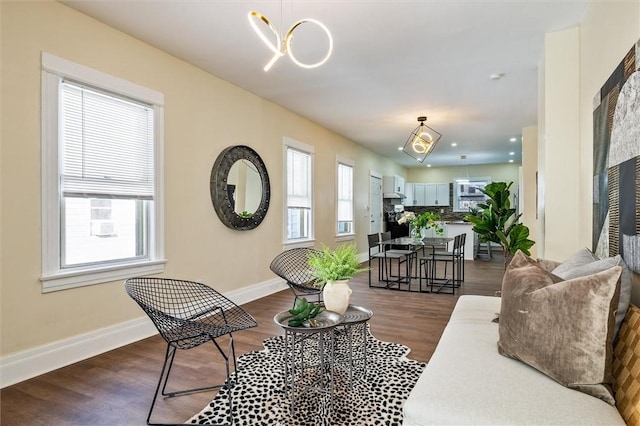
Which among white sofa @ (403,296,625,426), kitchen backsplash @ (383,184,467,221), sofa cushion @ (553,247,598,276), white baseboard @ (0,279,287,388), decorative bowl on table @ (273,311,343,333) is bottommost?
white baseboard @ (0,279,287,388)

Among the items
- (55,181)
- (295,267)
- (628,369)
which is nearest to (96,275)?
(55,181)

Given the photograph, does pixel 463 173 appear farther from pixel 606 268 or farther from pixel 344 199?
pixel 606 268

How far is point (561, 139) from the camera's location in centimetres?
312

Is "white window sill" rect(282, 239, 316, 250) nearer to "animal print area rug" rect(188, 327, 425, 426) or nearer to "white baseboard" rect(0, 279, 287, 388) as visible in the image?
"white baseboard" rect(0, 279, 287, 388)

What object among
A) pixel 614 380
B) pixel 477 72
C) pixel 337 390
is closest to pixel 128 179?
pixel 337 390

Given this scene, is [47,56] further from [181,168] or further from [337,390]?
[337,390]

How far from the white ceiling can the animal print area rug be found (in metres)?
2.72

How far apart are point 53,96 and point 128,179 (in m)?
0.85

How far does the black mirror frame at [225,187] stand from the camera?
4.20 meters

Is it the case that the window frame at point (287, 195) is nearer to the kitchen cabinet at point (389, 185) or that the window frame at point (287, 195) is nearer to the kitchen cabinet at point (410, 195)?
the kitchen cabinet at point (389, 185)

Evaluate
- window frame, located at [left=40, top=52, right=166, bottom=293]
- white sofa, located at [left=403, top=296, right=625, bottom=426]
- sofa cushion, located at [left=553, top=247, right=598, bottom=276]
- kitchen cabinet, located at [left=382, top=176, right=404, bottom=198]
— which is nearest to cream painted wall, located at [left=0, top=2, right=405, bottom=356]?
window frame, located at [left=40, top=52, right=166, bottom=293]

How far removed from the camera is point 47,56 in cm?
266

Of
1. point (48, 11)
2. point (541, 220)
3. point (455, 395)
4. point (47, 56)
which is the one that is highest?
point (48, 11)

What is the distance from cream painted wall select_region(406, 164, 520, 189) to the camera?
11180 mm
